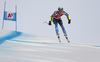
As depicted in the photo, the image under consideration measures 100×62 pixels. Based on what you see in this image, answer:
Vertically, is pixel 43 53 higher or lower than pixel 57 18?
lower

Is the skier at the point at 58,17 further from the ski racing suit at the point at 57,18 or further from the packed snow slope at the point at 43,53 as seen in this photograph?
the packed snow slope at the point at 43,53

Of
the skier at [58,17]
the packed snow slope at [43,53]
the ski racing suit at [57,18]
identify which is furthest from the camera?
the ski racing suit at [57,18]

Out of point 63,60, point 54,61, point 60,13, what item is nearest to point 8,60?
point 54,61

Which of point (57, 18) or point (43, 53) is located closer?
point (43, 53)

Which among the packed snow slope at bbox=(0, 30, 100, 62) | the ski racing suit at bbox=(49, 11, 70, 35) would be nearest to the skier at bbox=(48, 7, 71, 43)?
the ski racing suit at bbox=(49, 11, 70, 35)

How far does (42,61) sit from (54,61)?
0.95ft

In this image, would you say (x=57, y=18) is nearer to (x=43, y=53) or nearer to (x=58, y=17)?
(x=58, y=17)

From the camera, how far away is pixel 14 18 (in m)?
11.5

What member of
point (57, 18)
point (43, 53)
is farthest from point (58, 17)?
point (43, 53)

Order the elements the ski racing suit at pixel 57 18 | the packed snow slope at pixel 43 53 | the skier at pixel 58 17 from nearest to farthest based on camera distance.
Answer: the packed snow slope at pixel 43 53
the skier at pixel 58 17
the ski racing suit at pixel 57 18

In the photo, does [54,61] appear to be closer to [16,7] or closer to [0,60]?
[0,60]

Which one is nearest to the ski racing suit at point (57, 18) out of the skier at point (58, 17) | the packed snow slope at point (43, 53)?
the skier at point (58, 17)

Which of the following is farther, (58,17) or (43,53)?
(58,17)

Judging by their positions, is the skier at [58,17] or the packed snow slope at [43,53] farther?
the skier at [58,17]
